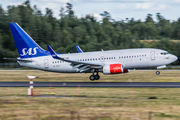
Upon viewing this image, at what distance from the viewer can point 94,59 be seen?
1171 inches

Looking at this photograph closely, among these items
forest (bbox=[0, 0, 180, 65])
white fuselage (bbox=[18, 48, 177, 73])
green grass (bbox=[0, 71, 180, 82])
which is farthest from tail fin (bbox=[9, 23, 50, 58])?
forest (bbox=[0, 0, 180, 65])

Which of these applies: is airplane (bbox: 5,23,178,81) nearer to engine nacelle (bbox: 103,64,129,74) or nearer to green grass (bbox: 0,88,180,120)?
engine nacelle (bbox: 103,64,129,74)

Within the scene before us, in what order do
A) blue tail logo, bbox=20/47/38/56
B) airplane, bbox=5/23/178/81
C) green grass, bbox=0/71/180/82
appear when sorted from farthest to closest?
1. blue tail logo, bbox=20/47/38/56
2. green grass, bbox=0/71/180/82
3. airplane, bbox=5/23/178/81

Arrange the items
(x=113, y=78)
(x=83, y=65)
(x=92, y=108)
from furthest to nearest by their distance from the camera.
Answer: (x=113, y=78)
(x=83, y=65)
(x=92, y=108)

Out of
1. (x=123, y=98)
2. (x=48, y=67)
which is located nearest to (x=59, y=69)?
(x=48, y=67)

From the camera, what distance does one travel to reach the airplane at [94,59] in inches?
1110

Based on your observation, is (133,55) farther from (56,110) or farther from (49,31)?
(49,31)

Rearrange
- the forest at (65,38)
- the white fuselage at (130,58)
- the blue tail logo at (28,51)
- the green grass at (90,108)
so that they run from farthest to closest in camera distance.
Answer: the forest at (65,38) < the blue tail logo at (28,51) < the white fuselage at (130,58) < the green grass at (90,108)

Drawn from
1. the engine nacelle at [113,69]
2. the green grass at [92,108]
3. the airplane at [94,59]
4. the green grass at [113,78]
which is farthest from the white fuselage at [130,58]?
the green grass at [92,108]

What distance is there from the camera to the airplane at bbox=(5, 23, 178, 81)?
92.5 feet

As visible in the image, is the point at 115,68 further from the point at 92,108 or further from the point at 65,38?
the point at 65,38

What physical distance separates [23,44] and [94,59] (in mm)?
9171

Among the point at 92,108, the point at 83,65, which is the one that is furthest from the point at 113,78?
the point at 92,108

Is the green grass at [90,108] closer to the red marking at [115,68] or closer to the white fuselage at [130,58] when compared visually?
the red marking at [115,68]
